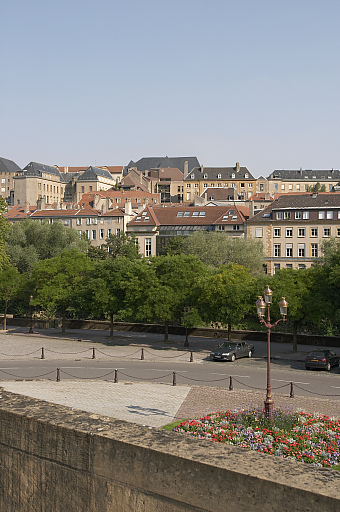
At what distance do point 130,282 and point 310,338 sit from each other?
14667mm

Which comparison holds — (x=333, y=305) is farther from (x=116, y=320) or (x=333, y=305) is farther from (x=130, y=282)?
(x=116, y=320)

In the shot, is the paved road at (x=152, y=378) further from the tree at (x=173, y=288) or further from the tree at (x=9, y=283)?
the tree at (x=9, y=283)

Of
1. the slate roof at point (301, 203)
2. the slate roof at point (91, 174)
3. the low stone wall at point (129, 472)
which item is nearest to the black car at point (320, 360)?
the low stone wall at point (129, 472)

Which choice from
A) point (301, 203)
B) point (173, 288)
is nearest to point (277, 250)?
point (301, 203)

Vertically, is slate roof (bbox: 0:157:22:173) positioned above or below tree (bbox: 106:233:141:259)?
above

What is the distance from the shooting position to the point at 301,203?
290 ft

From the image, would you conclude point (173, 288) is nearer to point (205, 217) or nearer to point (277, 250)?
point (277, 250)

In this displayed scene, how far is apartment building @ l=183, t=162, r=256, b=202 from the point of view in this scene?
547ft

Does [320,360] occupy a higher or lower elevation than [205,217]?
lower

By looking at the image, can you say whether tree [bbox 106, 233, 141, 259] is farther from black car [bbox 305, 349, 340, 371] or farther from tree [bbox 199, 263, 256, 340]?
black car [bbox 305, 349, 340, 371]

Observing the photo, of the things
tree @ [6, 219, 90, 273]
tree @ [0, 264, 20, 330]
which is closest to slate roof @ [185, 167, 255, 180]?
tree @ [6, 219, 90, 273]

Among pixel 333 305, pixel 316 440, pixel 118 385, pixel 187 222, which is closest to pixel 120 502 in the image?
pixel 316 440

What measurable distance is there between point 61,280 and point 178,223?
49.1 meters

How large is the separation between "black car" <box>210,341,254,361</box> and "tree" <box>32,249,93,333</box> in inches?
645
